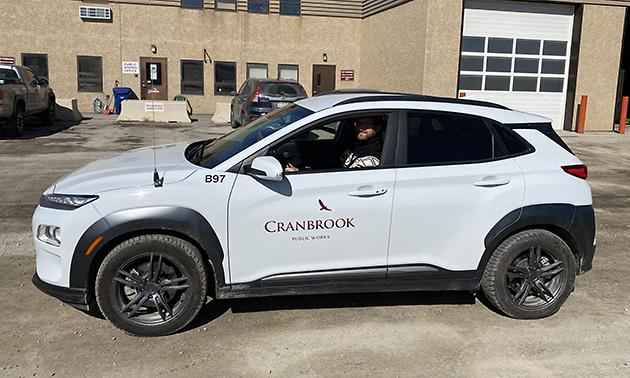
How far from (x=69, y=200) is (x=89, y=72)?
22233 millimetres

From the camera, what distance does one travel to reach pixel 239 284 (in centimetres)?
415

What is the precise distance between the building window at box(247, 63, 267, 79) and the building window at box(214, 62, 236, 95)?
66 cm

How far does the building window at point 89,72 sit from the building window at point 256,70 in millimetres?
6232

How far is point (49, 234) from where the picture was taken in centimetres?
400

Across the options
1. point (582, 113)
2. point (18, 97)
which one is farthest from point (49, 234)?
point (582, 113)

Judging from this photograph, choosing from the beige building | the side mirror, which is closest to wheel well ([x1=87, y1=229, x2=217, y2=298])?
the side mirror

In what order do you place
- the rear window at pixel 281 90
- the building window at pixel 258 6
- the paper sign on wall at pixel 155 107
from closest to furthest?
the paper sign on wall at pixel 155 107 → the rear window at pixel 281 90 → the building window at pixel 258 6

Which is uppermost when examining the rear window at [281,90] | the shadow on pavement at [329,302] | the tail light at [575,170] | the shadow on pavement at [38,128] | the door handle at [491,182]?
the rear window at [281,90]

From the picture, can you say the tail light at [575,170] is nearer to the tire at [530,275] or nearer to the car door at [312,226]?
the tire at [530,275]

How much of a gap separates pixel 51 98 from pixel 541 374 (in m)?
18.6

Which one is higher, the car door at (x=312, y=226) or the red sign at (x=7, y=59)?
the red sign at (x=7, y=59)

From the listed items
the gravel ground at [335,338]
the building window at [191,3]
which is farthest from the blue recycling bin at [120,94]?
the gravel ground at [335,338]

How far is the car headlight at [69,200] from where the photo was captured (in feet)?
13.0

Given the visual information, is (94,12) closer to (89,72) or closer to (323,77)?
(89,72)
